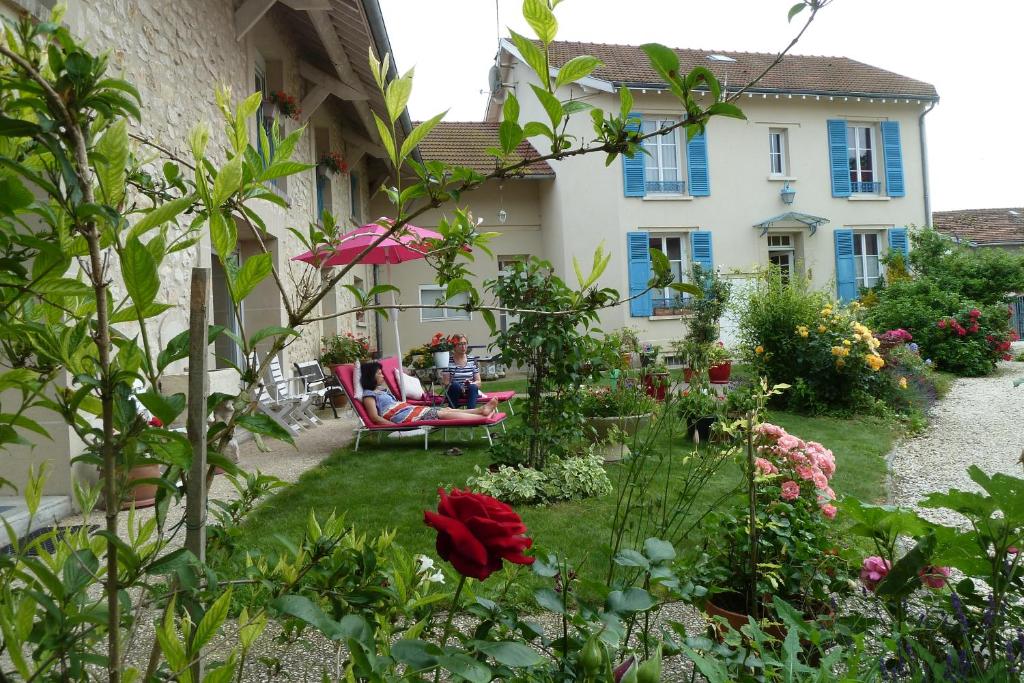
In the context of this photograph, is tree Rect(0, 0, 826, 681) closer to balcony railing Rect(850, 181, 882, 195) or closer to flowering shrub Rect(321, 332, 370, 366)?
flowering shrub Rect(321, 332, 370, 366)

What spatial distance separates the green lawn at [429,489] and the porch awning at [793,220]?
28.2 feet

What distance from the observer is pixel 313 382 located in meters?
9.87

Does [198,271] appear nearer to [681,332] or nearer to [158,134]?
[158,134]

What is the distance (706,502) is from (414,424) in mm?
3122

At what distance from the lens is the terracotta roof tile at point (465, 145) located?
15.6 m

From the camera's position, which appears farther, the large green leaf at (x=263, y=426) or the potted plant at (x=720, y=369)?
the potted plant at (x=720, y=369)

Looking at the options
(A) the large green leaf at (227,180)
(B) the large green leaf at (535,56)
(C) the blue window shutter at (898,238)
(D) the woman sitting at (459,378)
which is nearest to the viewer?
(A) the large green leaf at (227,180)

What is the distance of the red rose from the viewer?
2.87ft

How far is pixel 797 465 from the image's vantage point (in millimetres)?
2871

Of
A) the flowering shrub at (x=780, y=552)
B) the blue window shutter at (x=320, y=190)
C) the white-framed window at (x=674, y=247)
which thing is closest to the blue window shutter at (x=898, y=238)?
the white-framed window at (x=674, y=247)

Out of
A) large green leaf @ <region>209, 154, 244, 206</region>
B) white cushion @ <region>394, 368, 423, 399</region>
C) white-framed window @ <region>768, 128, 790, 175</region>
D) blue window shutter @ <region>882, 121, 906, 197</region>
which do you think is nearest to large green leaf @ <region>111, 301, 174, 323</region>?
large green leaf @ <region>209, 154, 244, 206</region>

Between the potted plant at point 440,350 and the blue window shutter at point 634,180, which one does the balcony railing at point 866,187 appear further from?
the potted plant at point 440,350

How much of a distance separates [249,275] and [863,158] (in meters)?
18.7

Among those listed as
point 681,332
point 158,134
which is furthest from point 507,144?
point 681,332
